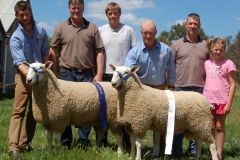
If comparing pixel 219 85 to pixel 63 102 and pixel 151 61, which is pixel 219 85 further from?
pixel 63 102

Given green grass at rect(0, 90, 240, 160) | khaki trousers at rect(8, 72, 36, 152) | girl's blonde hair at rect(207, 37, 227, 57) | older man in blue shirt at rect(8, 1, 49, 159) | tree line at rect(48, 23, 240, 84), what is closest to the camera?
green grass at rect(0, 90, 240, 160)

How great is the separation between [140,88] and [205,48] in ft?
5.24

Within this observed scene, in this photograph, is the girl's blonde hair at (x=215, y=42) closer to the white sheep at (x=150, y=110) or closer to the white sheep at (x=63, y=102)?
the white sheep at (x=150, y=110)

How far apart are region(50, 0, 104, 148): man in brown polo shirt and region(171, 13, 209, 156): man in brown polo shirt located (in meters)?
1.35

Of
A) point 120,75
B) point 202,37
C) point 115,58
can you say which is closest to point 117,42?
point 115,58

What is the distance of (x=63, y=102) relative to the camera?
5.51 m

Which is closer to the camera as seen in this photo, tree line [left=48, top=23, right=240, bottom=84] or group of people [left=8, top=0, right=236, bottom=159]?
group of people [left=8, top=0, right=236, bottom=159]

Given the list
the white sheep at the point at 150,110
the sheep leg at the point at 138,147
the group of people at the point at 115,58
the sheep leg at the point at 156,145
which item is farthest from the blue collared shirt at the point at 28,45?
the sheep leg at the point at 156,145

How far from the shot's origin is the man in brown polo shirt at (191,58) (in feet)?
20.7

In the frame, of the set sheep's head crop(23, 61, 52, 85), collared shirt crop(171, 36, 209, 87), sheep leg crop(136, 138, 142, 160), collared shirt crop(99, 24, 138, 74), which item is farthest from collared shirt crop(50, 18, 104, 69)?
sheep leg crop(136, 138, 142, 160)

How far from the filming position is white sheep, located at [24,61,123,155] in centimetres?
544

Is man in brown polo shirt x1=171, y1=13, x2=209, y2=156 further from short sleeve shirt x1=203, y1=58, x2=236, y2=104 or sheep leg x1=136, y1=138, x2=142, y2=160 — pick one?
sheep leg x1=136, y1=138, x2=142, y2=160

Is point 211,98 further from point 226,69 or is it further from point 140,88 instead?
point 140,88

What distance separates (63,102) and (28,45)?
106 centimetres
